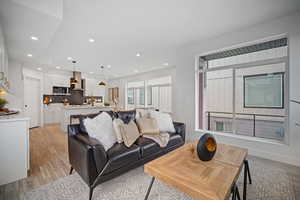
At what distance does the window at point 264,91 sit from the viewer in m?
2.73

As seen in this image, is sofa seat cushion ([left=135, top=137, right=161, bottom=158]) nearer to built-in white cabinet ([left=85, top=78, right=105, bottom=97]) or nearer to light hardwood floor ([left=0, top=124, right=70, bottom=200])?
light hardwood floor ([left=0, top=124, right=70, bottom=200])

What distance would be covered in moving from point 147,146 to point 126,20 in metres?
2.41

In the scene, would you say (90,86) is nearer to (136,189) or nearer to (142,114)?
(142,114)

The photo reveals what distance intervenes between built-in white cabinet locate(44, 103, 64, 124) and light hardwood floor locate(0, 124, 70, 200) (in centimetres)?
290

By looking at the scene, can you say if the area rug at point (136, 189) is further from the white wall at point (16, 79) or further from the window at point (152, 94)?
the window at point (152, 94)

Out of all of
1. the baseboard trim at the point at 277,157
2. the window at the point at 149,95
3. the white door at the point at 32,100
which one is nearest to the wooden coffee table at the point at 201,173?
the baseboard trim at the point at 277,157

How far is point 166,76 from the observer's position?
6508 millimetres

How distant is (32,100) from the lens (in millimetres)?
5383

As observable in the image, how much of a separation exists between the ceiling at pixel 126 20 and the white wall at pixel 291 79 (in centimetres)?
18

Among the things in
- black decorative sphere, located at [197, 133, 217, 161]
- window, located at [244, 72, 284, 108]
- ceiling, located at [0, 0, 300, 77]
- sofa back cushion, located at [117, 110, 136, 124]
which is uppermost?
ceiling, located at [0, 0, 300, 77]

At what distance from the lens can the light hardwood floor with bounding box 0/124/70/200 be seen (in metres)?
1.69

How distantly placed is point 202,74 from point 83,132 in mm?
3286

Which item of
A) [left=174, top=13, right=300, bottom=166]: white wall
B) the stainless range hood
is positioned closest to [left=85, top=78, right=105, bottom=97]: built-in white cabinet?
the stainless range hood

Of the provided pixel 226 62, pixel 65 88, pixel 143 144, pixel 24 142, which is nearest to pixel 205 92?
pixel 226 62
